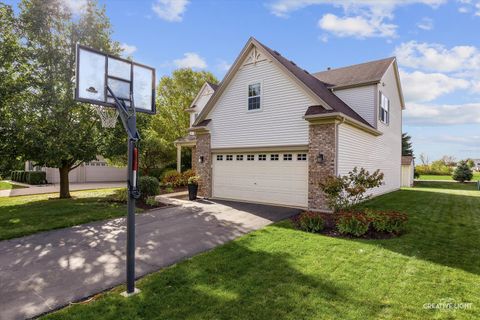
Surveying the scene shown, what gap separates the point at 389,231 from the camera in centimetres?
789

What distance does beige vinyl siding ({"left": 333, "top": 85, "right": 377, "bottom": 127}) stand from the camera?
48.2 feet

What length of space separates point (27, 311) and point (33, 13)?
542 inches

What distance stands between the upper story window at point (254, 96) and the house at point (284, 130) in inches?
1.9

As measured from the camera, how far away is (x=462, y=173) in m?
31.6

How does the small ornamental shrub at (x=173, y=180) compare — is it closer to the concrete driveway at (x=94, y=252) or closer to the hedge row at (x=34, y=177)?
the concrete driveway at (x=94, y=252)

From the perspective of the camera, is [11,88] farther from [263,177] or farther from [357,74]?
[357,74]

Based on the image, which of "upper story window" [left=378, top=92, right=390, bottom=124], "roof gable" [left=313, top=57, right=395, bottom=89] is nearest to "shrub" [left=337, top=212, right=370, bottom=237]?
"roof gable" [left=313, top=57, right=395, bottom=89]

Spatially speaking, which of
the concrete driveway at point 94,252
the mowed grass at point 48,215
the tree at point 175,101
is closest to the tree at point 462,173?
the tree at point 175,101

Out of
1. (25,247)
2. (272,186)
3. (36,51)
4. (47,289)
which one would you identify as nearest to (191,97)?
(36,51)

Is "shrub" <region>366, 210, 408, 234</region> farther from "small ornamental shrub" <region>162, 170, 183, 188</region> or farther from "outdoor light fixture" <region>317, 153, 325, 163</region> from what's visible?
A: "small ornamental shrub" <region>162, 170, 183, 188</region>

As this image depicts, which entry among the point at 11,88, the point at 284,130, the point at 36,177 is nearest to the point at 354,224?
the point at 284,130

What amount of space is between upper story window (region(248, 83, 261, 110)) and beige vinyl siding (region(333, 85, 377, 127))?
18.3 feet

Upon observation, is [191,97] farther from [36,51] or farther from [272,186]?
[272,186]

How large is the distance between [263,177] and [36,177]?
20.9 metres
